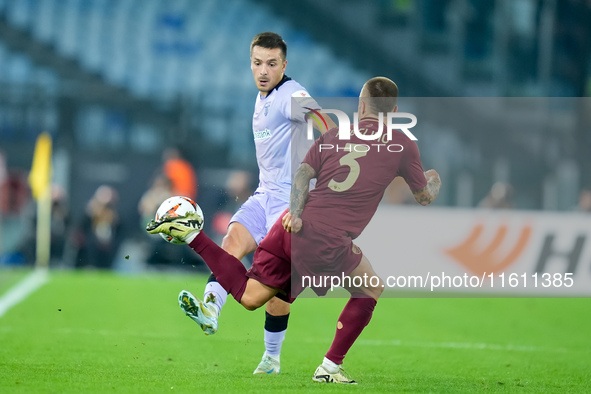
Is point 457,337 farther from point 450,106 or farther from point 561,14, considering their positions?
point 561,14

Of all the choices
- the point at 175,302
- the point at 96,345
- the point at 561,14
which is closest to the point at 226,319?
the point at 175,302

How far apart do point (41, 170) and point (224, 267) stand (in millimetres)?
11775

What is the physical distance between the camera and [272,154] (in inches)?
251

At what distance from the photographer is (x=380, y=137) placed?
17.9ft

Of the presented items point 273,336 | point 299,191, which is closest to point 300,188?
point 299,191

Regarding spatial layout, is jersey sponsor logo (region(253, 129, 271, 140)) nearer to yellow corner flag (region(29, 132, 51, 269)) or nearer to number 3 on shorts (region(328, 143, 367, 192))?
number 3 on shorts (region(328, 143, 367, 192))

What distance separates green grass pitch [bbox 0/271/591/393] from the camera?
5578mm

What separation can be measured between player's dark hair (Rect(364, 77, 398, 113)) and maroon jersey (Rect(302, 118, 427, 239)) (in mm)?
94

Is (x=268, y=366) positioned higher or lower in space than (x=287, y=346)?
higher

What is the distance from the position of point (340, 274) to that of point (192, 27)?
16134 millimetres

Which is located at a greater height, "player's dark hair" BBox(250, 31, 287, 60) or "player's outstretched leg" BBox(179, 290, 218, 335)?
"player's dark hair" BBox(250, 31, 287, 60)

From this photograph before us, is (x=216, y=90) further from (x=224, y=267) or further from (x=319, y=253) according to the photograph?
(x=319, y=253)

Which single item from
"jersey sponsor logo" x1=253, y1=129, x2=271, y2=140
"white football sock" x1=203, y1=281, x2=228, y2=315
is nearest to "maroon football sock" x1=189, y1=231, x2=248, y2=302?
"white football sock" x1=203, y1=281, x2=228, y2=315

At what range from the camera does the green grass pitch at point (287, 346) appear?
558 centimetres
